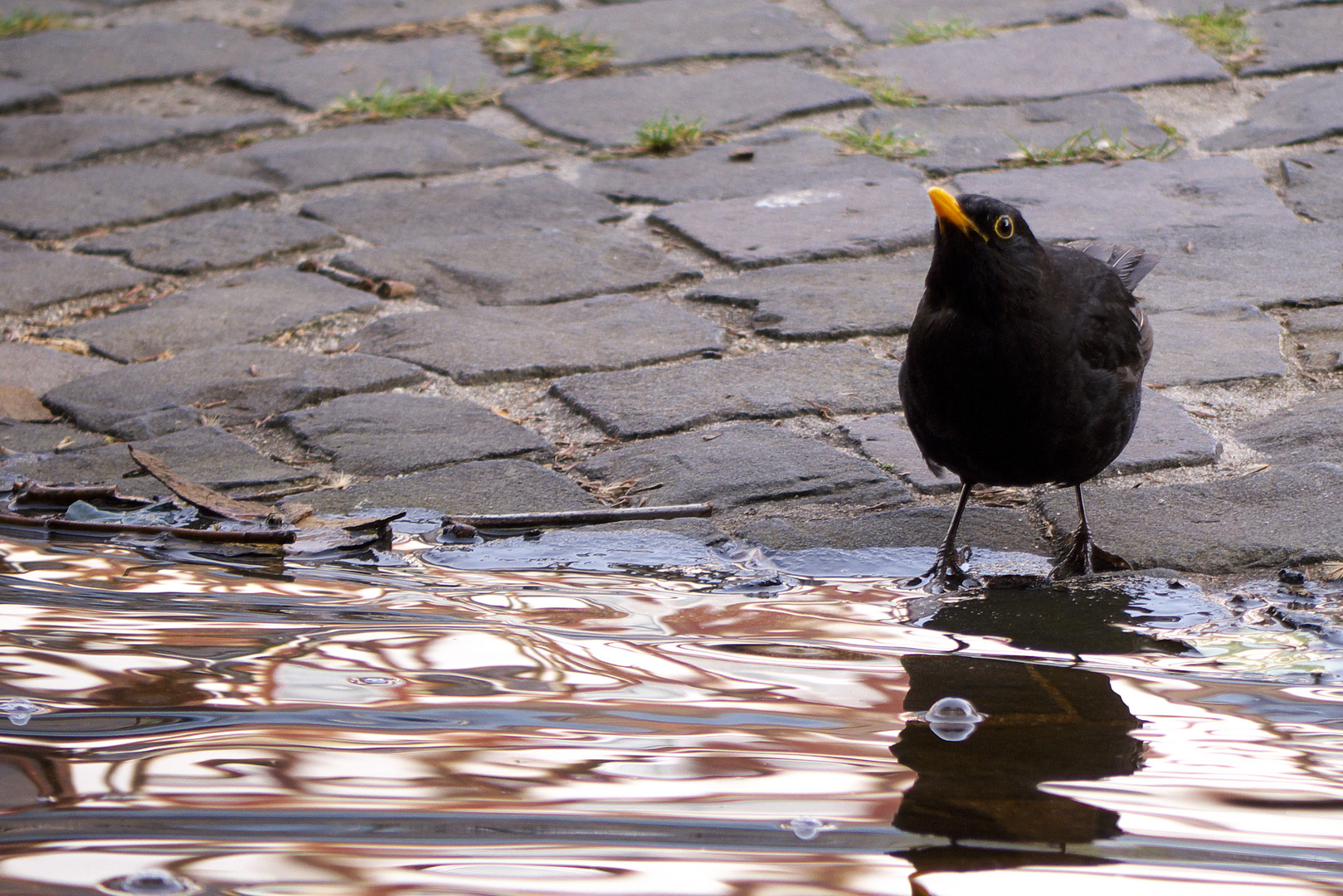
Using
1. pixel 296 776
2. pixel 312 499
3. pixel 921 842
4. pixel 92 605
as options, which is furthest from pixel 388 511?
pixel 921 842

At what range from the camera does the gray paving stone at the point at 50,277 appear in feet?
13.1

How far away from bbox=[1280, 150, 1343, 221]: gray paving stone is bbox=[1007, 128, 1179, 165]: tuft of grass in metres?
0.41

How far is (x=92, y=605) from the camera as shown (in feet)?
7.61

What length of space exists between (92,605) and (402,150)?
3142 mm

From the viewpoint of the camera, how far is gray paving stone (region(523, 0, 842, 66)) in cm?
595

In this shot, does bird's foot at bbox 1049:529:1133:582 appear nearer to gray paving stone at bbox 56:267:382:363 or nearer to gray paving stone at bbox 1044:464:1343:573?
gray paving stone at bbox 1044:464:1343:573

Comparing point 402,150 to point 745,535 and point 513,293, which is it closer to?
point 513,293

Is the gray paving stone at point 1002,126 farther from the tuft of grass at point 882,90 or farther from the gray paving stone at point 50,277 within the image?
the gray paving stone at point 50,277

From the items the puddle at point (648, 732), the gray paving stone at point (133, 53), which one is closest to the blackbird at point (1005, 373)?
the puddle at point (648, 732)

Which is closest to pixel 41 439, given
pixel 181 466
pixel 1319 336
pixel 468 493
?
pixel 181 466

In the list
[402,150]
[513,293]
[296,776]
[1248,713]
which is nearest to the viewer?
[296,776]

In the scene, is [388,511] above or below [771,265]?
below

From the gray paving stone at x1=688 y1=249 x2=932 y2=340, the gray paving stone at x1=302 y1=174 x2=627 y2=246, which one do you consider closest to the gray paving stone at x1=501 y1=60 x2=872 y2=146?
the gray paving stone at x1=302 y1=174 x2=627 y2=246

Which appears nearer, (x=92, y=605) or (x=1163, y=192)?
(x=92, y=605)
